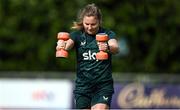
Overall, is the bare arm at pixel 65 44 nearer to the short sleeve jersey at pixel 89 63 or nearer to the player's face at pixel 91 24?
the short sleeve jersey at pixel 89 63

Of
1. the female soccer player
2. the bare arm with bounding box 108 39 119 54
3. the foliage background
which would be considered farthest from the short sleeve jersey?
the foliage background

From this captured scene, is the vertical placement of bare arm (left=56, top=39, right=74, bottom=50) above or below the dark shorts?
above

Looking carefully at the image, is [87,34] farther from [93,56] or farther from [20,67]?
[20,67]

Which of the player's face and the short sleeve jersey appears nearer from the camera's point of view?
the player's face

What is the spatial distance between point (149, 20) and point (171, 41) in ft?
3.21

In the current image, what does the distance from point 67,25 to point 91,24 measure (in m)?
16.4

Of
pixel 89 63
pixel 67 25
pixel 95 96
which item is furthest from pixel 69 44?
pixel 67 25

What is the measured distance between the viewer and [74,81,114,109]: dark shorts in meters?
8.49

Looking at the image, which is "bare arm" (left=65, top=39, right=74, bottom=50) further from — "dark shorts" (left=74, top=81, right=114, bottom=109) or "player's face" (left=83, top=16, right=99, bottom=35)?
"dark shorts" (left=74, top=81, right=114, bottom=109)

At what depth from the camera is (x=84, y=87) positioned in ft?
28.0

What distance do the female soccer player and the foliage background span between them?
1617cm

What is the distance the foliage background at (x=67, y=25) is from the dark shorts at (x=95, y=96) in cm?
1615

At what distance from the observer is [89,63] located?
8.49 metres

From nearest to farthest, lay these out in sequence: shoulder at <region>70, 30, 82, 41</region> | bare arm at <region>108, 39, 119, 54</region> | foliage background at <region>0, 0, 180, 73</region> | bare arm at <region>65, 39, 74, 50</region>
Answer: bare arm at <region>108, 39, 119, 54</region> → bare arm at <region>65, 39, 74, 50</region> → shoulder at <region>70, 30, 82, 41</region> → foliage background at <region>0, 0, 180, 73</region>
